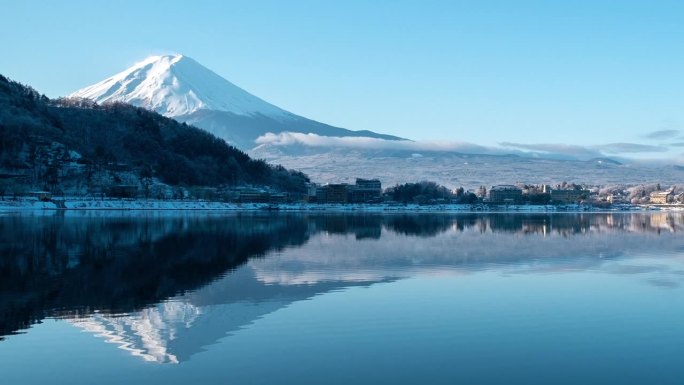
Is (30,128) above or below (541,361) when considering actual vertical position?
above

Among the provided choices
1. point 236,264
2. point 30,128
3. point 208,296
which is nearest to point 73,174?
point 30,128

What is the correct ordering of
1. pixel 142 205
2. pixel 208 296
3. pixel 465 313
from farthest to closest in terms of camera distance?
1. pixel 142 205
2. pixel 208 296
3. pixel 465 313

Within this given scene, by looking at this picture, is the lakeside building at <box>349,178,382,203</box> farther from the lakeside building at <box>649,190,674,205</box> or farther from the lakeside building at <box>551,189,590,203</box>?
the lakeside building at <box>649,190,674,205</box>

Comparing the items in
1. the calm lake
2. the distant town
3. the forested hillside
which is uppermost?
the forested hillside

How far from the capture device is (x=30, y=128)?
297 feet

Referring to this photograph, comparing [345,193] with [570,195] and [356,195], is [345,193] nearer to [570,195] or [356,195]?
[356,195]

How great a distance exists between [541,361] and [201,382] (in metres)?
4.20

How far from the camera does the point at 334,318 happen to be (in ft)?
38.0

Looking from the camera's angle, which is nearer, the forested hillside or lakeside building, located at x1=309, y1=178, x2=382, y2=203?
the forested hillside

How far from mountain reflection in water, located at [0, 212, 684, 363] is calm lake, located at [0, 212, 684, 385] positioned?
6 cm

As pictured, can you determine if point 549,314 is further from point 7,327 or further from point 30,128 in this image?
point 30,128

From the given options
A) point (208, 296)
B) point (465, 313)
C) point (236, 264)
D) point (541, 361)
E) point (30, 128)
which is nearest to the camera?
point (541, 361)

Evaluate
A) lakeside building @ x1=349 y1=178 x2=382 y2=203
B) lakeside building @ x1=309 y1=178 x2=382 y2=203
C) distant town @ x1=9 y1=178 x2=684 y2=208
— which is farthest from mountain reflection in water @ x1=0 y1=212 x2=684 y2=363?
lakeside building @ x1=349 y1=178 x2=382 y2=203

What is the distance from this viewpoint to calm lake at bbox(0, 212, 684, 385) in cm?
845
